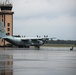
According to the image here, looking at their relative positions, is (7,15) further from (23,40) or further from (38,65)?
(38,65)

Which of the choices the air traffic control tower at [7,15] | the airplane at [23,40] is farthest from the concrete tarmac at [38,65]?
the air traffic control tower at [7,15]

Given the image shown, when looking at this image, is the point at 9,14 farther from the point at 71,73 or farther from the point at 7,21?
the point at 71,73

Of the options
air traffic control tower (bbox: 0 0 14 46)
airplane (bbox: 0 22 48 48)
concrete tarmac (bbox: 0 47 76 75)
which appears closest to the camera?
concrete tarmac (bbox: 0 47 76 75)

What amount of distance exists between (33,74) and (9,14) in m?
88.2

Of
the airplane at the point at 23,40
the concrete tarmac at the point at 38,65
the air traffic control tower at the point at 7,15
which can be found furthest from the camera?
the air traffic control tower at the point at 7,15

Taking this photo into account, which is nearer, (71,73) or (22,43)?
(71,73)

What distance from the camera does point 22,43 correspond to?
8662 centimetres

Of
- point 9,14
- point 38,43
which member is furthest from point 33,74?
point 9,14

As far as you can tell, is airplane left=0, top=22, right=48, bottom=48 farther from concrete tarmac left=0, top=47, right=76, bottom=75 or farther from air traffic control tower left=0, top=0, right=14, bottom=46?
concrete tarmac left=0, top=47, right=76, bottom=75

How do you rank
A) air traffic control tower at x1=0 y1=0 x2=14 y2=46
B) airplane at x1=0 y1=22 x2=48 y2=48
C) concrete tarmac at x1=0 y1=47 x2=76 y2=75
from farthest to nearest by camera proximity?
air traffic control tower at x1=0 y1=0 x2=14 y2=46, airplane at x1=0 y1=22 x2=48 y2=48, concrete tarmac at x1=0 y1=47 x2=76 y2=75

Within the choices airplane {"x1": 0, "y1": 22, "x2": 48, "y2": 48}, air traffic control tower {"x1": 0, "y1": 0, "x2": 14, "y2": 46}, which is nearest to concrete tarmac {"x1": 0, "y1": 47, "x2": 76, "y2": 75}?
airplane {"x1": 0, "y1": 22, "x2": 48, "y2": 48}

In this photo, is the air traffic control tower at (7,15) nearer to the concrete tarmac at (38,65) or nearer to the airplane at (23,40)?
the airplane at (23,40)

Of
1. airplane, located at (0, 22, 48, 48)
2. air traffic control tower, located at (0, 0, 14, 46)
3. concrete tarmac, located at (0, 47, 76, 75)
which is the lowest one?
concrete tarmac, located at (0, 47, 76, 75)

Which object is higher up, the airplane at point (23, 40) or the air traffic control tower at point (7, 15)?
the air traffic control tower at point (7, 15)
